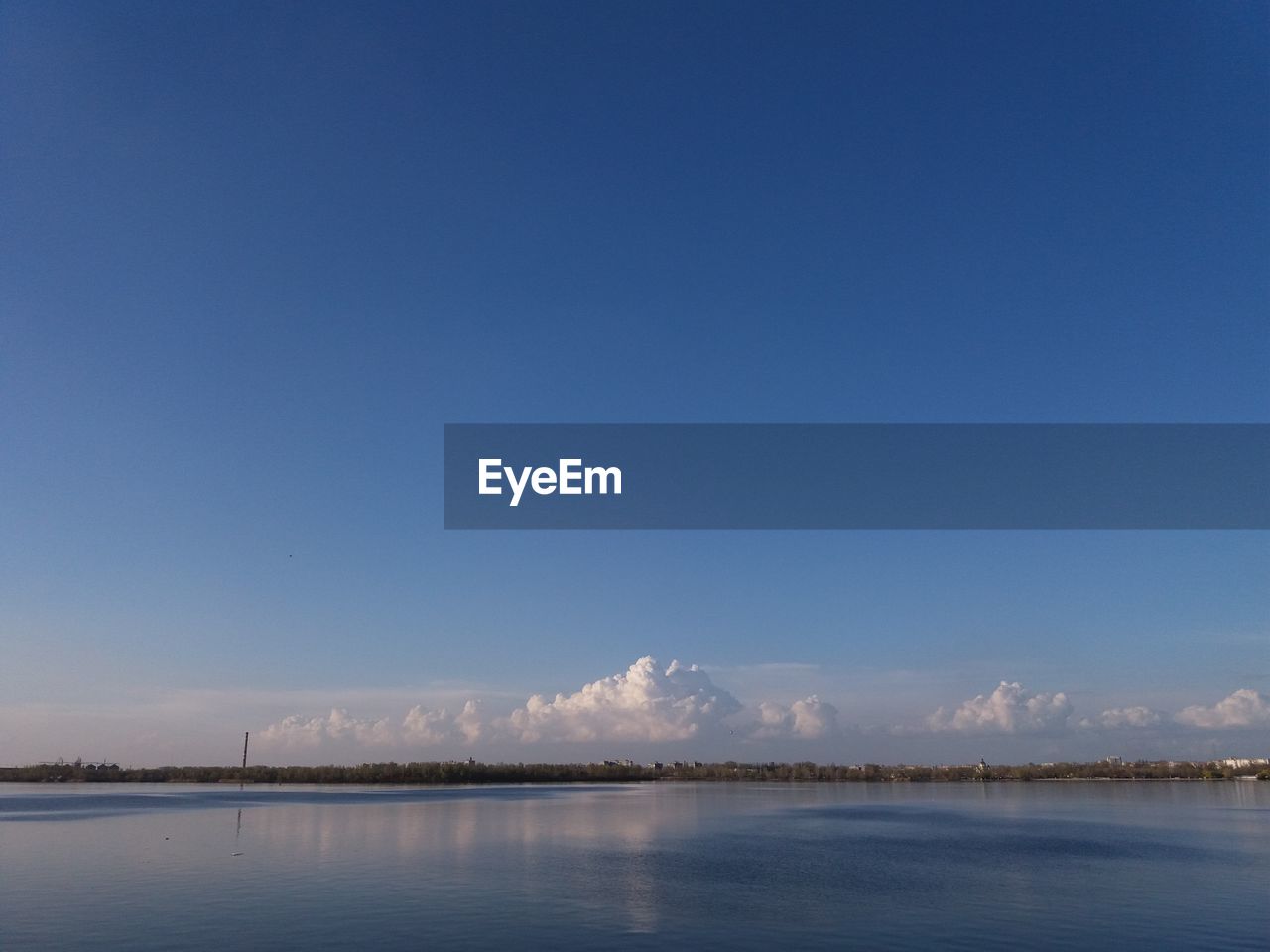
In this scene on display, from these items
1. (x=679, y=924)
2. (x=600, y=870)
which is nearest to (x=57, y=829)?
(x=600, y=870)

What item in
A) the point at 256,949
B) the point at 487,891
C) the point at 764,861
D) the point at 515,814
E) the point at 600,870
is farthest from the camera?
the point at 515,814

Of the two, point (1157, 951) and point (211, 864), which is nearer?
point (1157, 951)

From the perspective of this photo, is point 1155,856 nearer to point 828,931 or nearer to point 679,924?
point 828,931

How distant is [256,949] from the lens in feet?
73.3

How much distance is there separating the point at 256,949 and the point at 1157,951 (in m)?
23.6

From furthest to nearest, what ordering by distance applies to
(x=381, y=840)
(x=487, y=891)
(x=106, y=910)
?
(x=381, y=840), (x=487, y=891), (x=106, y=910)

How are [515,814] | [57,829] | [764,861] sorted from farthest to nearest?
[515,814]
[57,829]
[764,861]

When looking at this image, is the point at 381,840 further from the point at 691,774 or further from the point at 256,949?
the point at 691,774

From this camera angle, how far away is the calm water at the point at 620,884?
960 inches

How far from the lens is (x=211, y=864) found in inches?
1479

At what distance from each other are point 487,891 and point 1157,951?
20673 mm

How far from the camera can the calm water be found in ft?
80.0

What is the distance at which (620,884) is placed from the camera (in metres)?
32.9

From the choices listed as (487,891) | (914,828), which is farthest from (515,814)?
(487,891)
